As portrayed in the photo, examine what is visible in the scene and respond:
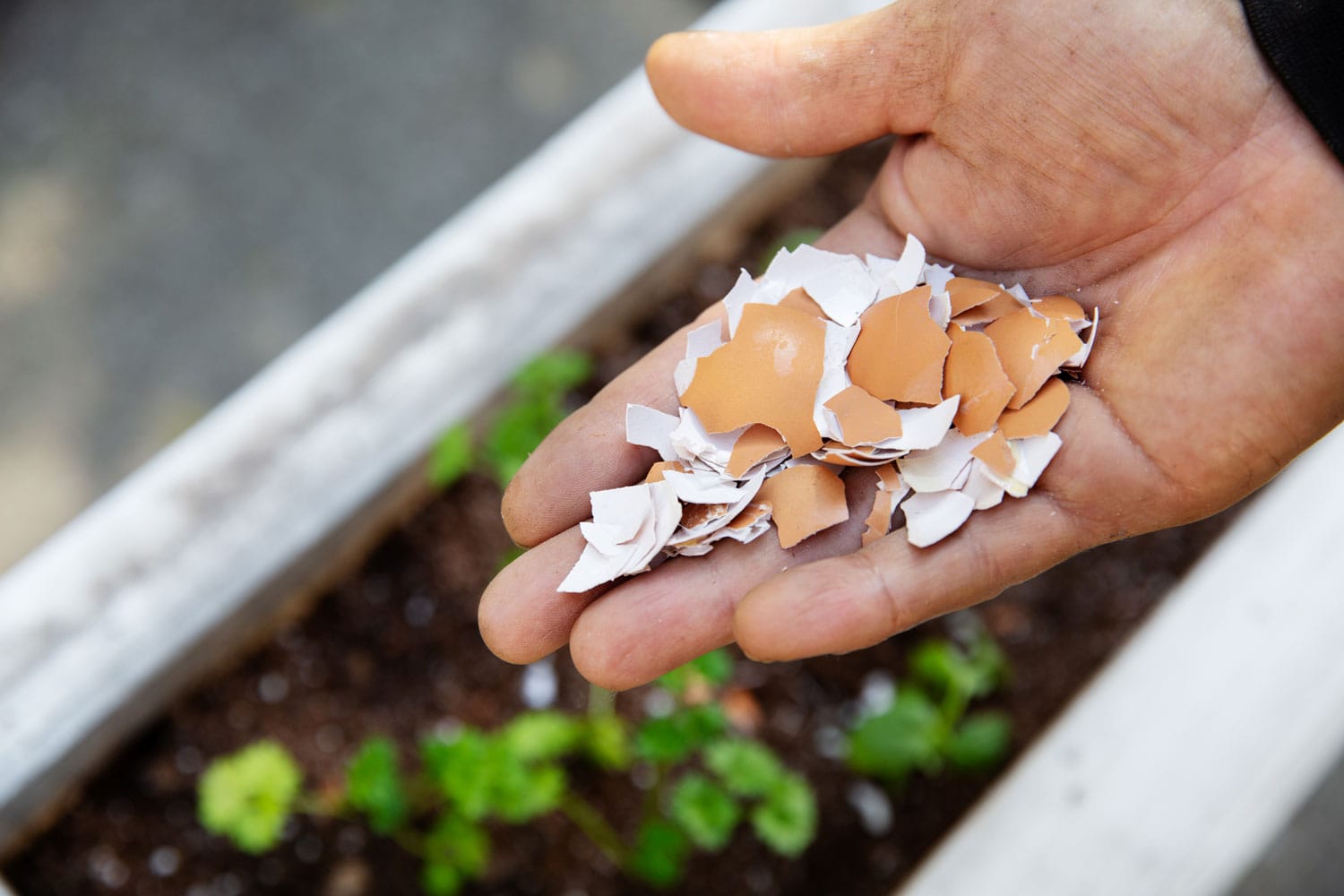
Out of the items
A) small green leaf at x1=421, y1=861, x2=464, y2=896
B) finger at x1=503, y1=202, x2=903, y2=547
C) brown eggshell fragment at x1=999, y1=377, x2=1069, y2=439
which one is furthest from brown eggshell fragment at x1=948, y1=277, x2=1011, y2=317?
small green leaf at x1=421, y1=861, x2=464, y2=896

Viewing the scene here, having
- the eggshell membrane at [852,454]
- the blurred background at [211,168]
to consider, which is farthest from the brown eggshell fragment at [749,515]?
the blurred background at [211,168]

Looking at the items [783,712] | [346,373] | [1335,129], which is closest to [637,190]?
[346,373]

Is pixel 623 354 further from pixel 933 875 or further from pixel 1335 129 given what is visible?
pixel 1335 129

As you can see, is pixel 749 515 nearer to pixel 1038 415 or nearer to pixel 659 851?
pixel 1038 415

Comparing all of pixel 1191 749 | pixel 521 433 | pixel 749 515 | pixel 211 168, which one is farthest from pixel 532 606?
pixel 211 168

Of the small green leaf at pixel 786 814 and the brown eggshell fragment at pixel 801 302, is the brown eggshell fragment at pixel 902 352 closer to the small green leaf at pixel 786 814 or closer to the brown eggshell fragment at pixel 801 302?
the brown eggshell fragment at pixel 801 302

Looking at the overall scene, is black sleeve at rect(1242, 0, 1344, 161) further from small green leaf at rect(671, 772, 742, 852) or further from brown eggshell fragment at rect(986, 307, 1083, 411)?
small green leaf at rect(671, 772, 742, 852)
